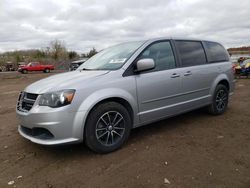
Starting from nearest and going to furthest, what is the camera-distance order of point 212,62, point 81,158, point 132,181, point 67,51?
1. point 132,181
2. point 81,158
3. point 212,62
4. point 67,51

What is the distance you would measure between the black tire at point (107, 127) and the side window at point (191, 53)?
5.55 feet

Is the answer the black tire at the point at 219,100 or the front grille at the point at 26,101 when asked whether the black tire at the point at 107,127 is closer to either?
the front grille at the point at 26,101

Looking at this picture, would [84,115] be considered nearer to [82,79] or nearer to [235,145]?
[82,79]

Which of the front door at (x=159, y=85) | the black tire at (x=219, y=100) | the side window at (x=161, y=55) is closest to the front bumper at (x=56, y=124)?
the front door at (x=159, y=85)

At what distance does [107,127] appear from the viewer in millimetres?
3145

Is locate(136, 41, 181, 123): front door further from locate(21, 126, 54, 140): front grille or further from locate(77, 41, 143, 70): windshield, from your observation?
locate(21, 126, 54, 140): front grille

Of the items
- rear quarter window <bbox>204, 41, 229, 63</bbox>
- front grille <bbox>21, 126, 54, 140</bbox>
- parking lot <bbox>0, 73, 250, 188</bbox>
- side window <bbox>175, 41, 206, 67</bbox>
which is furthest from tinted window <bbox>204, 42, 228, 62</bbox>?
front grille <bbox>21, 126, 54, 140</bbox>

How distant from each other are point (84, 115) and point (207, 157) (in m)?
1.79

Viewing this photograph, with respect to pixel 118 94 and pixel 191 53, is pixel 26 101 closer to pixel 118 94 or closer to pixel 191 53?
pixel 118 94

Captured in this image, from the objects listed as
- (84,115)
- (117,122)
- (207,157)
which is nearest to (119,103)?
(117,122)

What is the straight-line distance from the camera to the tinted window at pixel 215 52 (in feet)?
15.6

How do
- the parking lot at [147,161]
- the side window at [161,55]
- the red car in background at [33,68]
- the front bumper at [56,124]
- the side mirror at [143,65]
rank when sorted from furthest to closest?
the red car in background at [33,68], the side window at [161,55], the side mirror at [143,65], the front bumper at [56,124], the parking lot at [147,161]

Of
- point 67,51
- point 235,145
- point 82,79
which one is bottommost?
point 235,145

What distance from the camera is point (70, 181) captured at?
8.23ft
